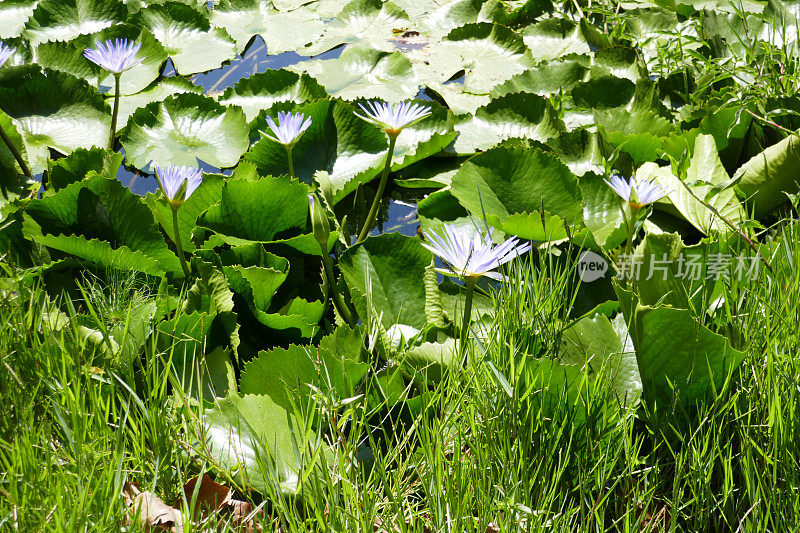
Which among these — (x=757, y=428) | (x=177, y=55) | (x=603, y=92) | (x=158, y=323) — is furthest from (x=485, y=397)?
(x=177, y=55)

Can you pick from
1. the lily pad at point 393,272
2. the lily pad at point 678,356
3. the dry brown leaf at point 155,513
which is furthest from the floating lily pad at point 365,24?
the dry brown leaf at point 155,513

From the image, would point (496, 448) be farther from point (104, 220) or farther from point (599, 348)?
point (104, 220)

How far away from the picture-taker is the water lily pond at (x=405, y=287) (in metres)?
0.95

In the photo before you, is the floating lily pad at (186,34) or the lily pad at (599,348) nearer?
the lily pad at (599,348)

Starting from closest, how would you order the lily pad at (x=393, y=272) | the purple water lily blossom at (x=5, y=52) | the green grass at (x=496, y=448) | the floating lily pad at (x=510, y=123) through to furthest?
the green grass at (x=496, y=448) < the lily pad at (x=393, y=272) < the purple water lily blossom at (x=5, y=52) < the floating lily pad at (x=510, y=123)

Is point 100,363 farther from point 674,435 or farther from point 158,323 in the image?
point 674,435

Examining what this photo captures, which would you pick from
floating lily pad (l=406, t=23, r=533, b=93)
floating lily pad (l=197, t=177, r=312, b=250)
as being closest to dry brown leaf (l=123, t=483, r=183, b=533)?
floating lily pad (l=197, t=177, r=312, b=250)

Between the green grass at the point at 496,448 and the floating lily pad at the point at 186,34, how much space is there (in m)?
1.39

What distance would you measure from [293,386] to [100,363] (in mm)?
303

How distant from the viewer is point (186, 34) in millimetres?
2389

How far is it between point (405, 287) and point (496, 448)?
463mm

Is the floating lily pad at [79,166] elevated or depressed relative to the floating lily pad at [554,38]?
depressed

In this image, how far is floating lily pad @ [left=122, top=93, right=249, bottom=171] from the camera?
1.78 meters

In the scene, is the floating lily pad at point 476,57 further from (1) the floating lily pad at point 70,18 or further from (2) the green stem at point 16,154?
(2) the green stem at point 16,154
